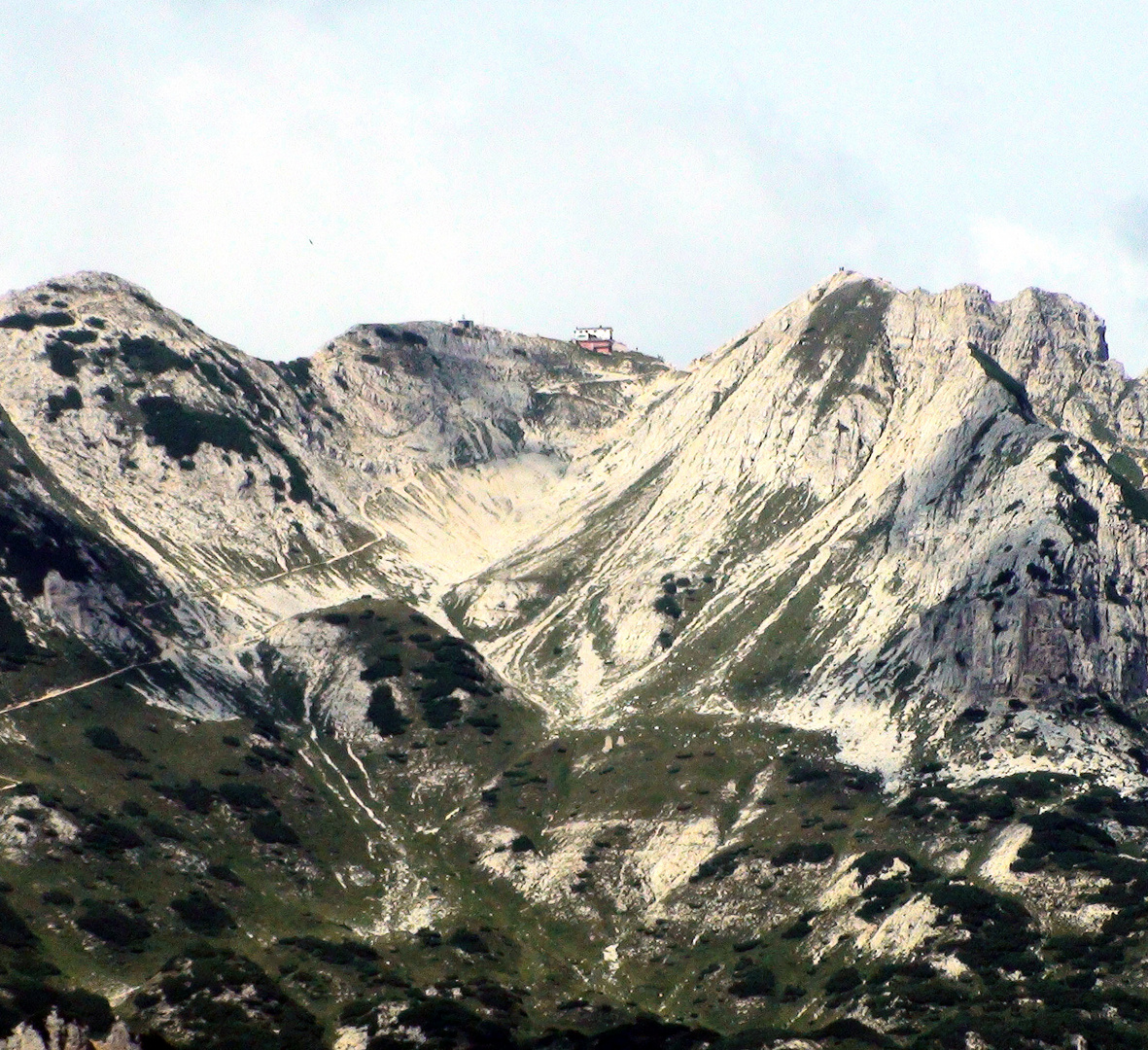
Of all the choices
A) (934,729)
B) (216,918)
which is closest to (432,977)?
(216,918)

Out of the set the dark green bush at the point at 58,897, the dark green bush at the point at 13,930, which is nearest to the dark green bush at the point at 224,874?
the dark green bush at the point at 58,897

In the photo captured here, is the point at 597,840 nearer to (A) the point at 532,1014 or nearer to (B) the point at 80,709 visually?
(A) the point at 532,1014

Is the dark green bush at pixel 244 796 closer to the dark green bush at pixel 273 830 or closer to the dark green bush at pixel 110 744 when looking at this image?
the dark green bush at pixel 273 830

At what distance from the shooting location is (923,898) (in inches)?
6319

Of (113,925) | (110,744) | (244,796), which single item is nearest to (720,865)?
(244,796)

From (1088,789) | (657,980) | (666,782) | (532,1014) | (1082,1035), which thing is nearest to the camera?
(1082,1035)

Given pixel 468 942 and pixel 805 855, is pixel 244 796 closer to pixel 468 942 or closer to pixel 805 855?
pixel 468 942

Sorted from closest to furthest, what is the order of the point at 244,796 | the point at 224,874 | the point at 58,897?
the point at 58,897 < the point at 224,874 < the point at 244,796

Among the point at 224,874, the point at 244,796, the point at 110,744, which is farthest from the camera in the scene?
the point at 244,796

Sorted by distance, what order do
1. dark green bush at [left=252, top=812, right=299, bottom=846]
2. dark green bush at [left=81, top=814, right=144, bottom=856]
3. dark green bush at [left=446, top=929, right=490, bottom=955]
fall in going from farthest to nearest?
dark green bush at [left=252, top=812, right=299, bottom=846] → dark green bush at [left=446, top=929, right=490, bottom=955] → dark green bush at [left=81, top=814, right=144, bottom=856]

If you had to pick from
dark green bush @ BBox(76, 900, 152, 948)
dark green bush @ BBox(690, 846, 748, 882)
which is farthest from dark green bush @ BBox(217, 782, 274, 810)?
dark green bush @ BBox(690, 846, 748, 882)

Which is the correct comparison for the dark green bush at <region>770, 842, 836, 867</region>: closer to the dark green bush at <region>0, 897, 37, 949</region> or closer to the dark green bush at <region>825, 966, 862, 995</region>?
the dark green bush at <region>825, 966, 862, 995</region>

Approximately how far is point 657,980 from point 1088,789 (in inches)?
2015

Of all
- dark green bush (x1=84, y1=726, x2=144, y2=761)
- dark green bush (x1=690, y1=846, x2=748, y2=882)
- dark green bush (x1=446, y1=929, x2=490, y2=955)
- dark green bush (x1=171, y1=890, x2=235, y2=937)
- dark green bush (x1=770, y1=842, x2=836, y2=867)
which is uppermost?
dark green bush (x1=770, y1=842, x2=836, y2=867)
